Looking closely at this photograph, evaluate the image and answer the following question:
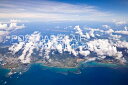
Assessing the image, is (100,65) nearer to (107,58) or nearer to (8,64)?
(107,58)

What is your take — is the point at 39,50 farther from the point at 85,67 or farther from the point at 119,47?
the point at 119,47

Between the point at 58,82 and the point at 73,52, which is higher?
the point at 73,52

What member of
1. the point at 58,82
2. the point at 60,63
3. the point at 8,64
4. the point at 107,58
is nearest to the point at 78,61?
the point at 60,63

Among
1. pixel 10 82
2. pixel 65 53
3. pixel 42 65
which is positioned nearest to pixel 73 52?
pixel 65 53

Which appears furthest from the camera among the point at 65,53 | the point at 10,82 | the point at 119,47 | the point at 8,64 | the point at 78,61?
the point at 119,47

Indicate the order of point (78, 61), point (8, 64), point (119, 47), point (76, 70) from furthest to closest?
1. point (119, 47)
2. point (78, 61)
3. point (8, 64)
4. point (76, 70)

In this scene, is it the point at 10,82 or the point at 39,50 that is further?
the point at 39,50
